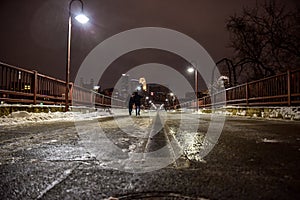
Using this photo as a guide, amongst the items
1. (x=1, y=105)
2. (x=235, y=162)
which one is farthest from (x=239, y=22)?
(x=235, y=162)

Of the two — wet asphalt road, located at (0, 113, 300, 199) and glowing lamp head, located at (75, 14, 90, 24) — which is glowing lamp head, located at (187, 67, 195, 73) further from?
wet asphalt road, located at (0, 113, 300, 199)

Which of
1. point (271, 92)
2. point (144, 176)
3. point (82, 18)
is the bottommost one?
point (144, 176)

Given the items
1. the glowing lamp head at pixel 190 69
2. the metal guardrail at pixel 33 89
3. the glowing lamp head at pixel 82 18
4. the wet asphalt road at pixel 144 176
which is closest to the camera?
the wet asphalt road at pixel 144 176

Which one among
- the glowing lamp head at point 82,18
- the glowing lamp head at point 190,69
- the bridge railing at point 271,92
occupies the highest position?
the glowing lamp head at point 190,69

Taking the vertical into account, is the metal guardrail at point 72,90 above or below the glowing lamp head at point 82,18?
below

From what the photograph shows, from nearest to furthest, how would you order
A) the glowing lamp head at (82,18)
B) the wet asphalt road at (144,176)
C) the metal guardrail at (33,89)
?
the wet asphalt road at (144,176), the metal guardrail at (33,89), the glowing lamp head at (82,18)

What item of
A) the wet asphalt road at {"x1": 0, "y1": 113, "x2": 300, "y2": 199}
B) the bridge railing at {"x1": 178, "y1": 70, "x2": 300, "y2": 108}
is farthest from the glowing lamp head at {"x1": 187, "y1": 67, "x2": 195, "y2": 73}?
the wet asphalt road at {"x1": 0, "y1": 113, "x2": 300, "y2": 199}

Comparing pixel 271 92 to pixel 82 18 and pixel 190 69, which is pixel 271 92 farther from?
pixel 190 69

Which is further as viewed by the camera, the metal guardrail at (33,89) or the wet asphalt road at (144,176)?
the metal guardrail at (33,89)

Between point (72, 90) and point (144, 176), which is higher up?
point (72, 90)

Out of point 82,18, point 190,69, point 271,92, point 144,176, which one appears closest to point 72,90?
point 82,18

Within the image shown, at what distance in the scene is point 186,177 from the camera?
2.52 metres

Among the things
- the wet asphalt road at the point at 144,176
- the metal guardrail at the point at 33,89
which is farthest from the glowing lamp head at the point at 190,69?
the wet asphalt road at the point at 144,176

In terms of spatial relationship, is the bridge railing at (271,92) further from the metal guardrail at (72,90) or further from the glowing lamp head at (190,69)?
the glowing lamp head at (190,69)
